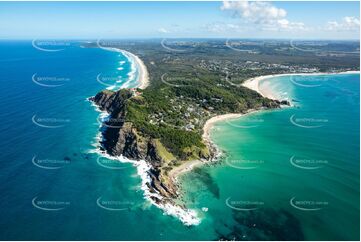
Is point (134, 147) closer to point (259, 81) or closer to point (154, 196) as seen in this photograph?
point (154, 196)

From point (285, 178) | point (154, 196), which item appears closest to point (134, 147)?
point (154, 196)

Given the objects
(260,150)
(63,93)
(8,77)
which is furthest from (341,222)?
(8,77)

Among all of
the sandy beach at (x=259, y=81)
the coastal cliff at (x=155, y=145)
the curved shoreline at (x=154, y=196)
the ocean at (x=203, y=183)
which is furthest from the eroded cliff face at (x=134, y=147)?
Result: the sandy beach at (x=259, y=81)

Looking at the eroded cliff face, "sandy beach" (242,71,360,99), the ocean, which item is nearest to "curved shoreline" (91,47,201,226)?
the eroded cliff face

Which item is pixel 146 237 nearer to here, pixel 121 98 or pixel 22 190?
pixel 22 190

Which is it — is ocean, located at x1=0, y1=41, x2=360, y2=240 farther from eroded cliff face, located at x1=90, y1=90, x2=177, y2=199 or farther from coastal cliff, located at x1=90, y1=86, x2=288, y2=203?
coastal cliff, located at x1=90, y1=86, x2=288, y2=203

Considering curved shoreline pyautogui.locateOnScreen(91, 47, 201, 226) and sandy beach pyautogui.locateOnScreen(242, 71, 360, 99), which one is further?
sandy beach pyautogui.locateOnScreen(242, 71, 360, 99)

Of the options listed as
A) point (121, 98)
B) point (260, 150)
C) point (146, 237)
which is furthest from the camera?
point (121, 98)
